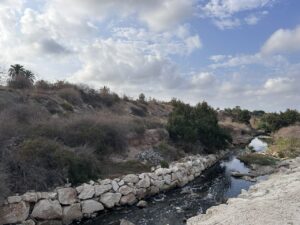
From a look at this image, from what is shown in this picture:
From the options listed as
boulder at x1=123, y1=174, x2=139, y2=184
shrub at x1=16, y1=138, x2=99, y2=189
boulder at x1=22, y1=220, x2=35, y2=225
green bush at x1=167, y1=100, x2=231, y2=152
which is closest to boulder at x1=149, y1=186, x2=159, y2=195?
boulder at x1=123, y1=174, x2=139, y2=184

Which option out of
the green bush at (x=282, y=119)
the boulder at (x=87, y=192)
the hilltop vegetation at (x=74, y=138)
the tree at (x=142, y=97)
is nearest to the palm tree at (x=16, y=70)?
the hilltop vegetation at (x=74, y=138)

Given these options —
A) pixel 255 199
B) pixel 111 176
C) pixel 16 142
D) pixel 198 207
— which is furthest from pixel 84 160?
pixel 255 199

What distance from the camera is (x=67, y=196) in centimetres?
1766

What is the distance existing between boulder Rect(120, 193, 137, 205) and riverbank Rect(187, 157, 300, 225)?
175 inches

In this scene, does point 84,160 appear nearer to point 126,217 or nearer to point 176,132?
point 126,217

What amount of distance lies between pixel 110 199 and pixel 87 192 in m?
1.28

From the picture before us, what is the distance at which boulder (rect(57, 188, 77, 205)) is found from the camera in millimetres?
17422

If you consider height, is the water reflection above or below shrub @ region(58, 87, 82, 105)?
below

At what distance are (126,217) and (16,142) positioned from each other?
7.78 meters

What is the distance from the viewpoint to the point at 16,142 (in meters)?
20.6

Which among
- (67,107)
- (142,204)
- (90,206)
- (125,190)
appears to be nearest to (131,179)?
(125,190)

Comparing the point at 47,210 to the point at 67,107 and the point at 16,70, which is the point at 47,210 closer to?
the point at 67,107

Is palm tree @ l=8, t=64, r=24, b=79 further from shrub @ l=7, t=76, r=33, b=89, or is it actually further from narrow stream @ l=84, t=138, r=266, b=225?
narrow stream @ l=84, t=138, r=266, b=225

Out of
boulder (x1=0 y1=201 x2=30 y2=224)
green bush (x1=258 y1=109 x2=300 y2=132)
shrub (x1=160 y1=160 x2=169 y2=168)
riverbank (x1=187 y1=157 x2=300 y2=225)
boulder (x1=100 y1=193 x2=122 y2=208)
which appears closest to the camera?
riverbank (x1=187 y1=157 x2=300 y2=225)
